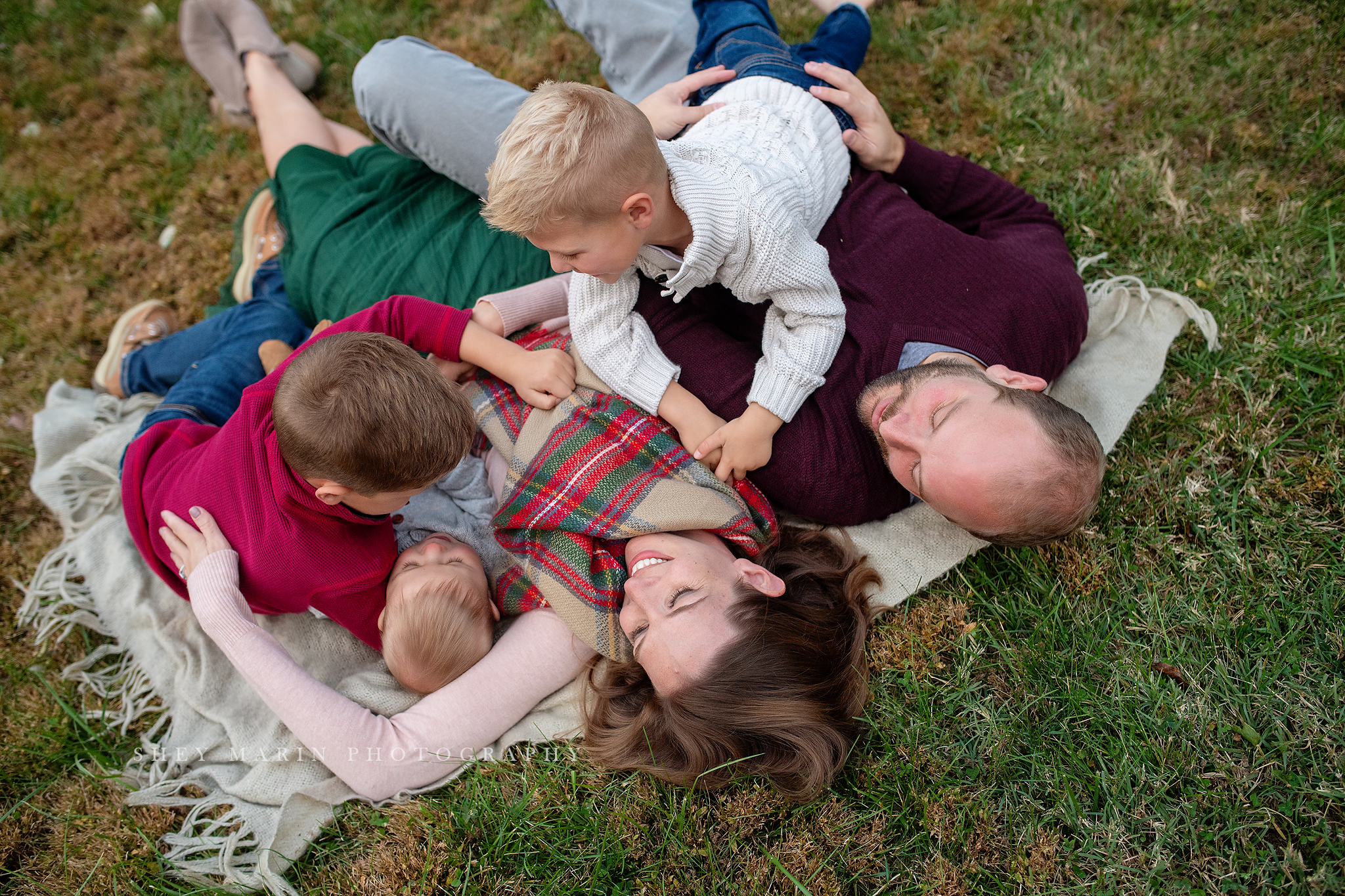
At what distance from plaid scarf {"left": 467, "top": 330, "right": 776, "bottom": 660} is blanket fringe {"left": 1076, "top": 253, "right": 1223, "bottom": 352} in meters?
1.73

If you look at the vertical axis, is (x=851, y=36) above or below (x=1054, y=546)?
above

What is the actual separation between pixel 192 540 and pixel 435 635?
35.2 inches

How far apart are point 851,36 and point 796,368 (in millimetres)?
1776

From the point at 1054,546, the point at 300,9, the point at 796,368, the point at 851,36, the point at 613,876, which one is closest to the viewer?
the point at 613,876

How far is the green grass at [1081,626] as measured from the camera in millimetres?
2307

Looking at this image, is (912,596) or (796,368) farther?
(912,596)

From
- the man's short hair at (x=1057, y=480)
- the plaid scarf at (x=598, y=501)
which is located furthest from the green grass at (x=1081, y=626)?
the plaid scarf at (x=598, y=501)

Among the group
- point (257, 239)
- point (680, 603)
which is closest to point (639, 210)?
point (680, 603)

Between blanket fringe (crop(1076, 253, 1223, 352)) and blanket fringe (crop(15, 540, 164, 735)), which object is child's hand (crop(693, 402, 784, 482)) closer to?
blanket fringe (crop(1076, 253, 1223, 352))

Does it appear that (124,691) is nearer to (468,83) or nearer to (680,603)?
(680,603)

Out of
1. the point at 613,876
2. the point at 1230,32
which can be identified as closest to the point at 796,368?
the point at 613,876

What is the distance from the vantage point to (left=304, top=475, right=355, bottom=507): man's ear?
91.8 inches

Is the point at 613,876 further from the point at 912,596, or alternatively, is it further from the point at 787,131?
the point at 787,131

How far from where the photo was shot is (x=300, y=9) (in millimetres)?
4613
